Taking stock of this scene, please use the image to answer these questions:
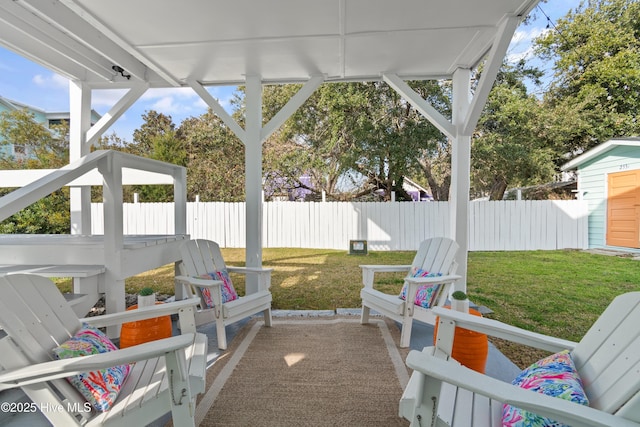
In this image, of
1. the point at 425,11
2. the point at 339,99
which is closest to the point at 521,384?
the point at 425,11

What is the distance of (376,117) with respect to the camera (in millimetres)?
8336

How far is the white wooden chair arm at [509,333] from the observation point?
138cm

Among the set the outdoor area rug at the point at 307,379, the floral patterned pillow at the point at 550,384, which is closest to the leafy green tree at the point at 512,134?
the outdoor area rug at the point at 307,379

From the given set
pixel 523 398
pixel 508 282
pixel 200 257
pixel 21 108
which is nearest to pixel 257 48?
pixel 200 257

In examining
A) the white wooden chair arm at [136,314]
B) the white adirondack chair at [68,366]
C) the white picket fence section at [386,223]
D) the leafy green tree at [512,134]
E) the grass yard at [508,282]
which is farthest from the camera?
the leafy green tree at [512,134]

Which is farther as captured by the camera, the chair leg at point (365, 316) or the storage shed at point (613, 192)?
the storage shed at point (613, 192)

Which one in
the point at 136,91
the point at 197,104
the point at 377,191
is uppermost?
the point at 197,104

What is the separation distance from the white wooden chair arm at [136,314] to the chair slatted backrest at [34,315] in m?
0.08

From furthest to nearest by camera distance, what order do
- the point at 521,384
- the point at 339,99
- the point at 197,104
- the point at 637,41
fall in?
the point at 197,104
the point at 637,41
the point at 339,99
the point at 521,384

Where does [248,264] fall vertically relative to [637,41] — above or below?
below

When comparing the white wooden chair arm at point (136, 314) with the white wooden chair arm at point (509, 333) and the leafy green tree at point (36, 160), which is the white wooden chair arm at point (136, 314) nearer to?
the white wooden chair arm at point (509, 333)

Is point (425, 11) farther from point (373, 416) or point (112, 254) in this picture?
point (112, 254)

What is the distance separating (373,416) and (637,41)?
1412 centimetres

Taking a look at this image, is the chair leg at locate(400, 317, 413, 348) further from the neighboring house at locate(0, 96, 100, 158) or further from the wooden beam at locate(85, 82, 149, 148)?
the neighboring house at locate(0, 96, 100, 158)
